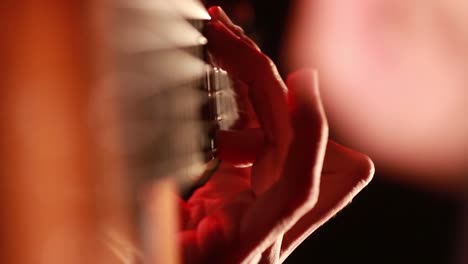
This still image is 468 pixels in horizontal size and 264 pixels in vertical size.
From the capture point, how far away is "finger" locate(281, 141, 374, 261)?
1.30ft

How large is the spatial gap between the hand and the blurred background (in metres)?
0.29

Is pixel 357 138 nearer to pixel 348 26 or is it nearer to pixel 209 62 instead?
pixel 348 26

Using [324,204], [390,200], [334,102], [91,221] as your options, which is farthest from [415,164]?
[91,221]

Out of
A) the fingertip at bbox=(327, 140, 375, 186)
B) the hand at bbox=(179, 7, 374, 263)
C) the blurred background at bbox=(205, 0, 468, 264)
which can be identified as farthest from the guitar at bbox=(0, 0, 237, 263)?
the blurred background at bbox=(205, 0, 468, 264)

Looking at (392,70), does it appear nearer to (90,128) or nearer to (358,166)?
(358,166)

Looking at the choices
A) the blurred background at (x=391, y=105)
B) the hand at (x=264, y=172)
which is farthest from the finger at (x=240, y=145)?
the blurred background at (x=391, y=105)

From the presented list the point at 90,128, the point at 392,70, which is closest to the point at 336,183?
the point at 90,128

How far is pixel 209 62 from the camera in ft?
1.37

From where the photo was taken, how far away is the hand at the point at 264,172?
312 mm

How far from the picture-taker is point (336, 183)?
403mm

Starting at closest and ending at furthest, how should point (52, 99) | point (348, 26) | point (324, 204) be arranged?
point (52, 99) → point (324, 204) → point (348, 26)

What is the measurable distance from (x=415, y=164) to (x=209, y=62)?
55 cm

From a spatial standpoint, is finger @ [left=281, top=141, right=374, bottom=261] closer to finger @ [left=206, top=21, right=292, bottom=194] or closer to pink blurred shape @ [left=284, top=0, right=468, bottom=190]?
finger @ [left=206, top=21, right=292, bottom=194]

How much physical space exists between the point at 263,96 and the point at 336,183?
104 millimetres
